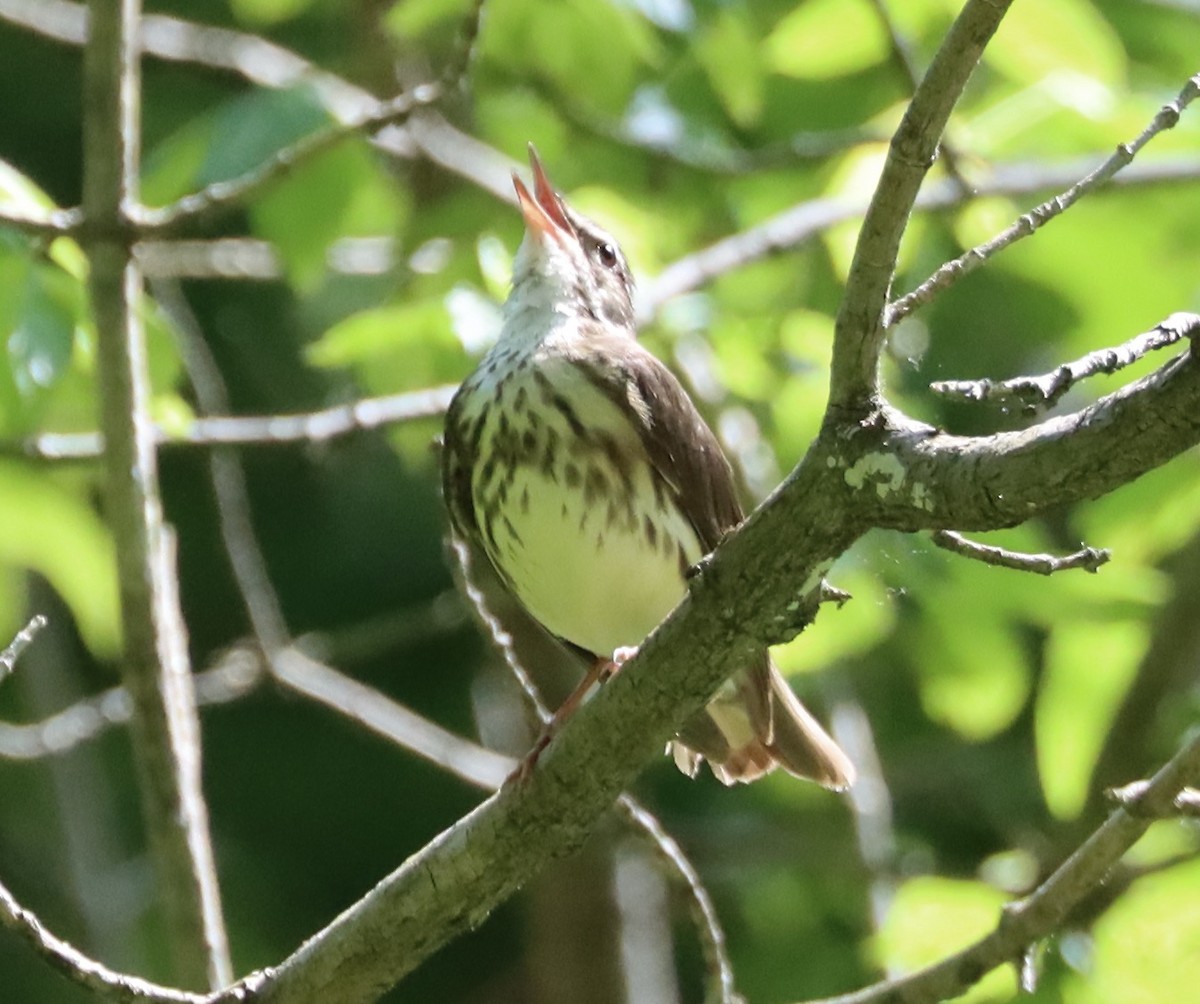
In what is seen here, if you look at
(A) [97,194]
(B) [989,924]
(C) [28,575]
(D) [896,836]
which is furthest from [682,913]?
(A) [97,194]

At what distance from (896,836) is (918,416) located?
2228 millimetres

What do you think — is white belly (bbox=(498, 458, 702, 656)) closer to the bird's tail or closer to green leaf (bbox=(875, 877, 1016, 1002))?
the bird's tail

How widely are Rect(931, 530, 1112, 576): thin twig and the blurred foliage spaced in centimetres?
102

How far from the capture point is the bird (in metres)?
3.88

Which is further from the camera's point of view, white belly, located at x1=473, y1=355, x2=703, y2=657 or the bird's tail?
the bird's tail

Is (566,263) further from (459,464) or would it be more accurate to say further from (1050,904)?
(1050,904)

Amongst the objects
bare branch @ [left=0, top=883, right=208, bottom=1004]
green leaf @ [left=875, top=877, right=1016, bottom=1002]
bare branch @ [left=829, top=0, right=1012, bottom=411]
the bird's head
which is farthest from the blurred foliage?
bare branch @ [left=829, top=0, right=1012, bottom=411]

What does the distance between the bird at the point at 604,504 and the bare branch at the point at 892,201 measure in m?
1.42

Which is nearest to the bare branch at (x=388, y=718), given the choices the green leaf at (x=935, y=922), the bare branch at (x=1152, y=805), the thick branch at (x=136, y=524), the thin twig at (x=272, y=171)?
the thick branch at (x=136, y=524)

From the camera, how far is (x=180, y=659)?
383cm

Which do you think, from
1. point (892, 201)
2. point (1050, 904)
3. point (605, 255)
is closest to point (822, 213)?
point (605, 255)

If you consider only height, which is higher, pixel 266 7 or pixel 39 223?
pixel 266 7

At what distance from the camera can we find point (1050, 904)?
289 cm

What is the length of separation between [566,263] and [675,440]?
0.90 meters
